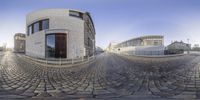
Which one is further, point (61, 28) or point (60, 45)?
point (61, 28)

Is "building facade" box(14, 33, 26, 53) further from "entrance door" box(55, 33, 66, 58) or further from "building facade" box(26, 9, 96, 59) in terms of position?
"entrance door" box(55, 33, 66, 58)

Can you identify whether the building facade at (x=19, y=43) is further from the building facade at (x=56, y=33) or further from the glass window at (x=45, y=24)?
the glass window at (x=45, y=24)

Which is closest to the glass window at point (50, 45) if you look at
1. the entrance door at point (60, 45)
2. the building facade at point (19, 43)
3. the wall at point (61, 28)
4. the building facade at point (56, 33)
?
the building facade at point (56, 33)

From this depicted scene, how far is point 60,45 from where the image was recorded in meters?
19.7

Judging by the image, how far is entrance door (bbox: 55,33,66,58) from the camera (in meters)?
19.0

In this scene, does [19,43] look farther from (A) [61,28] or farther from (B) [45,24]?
(A) [61,28]

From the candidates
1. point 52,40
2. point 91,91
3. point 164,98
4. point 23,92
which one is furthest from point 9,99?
point 52,40

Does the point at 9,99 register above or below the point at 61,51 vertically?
below

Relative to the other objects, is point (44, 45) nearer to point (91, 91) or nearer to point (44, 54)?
point (44, 54)

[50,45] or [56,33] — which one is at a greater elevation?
[56,33]

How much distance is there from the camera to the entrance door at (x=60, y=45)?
18980 millimetres

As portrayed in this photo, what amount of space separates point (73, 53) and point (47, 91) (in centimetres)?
1557

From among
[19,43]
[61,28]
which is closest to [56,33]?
[61,28]

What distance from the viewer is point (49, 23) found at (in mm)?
19516
